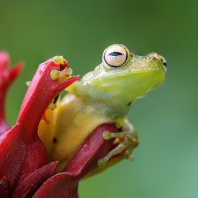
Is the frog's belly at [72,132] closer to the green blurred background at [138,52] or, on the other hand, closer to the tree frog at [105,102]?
the tree frog at [105,102]

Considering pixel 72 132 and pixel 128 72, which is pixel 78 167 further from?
pixel 128 72

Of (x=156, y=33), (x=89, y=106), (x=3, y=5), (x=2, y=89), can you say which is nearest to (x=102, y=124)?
(x=89, y=106)

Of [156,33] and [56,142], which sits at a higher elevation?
[156,33]

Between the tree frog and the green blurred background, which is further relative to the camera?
the green blurred background

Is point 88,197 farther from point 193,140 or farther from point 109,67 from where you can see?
point 109,67

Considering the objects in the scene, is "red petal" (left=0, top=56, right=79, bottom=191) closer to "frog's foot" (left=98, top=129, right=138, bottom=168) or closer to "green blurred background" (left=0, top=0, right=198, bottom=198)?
"frog's foot" (left=98, top=129, right=138, bottom=168)

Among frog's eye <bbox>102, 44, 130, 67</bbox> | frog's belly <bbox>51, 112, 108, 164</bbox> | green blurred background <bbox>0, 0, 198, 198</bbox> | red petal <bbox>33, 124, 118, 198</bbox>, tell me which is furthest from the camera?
green blurred background <bbox>0, 0, 198, 198</bbox>

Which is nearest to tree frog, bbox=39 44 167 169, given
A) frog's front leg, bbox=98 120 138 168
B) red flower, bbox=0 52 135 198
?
frog's front leg, bbox=98 120 138 168
